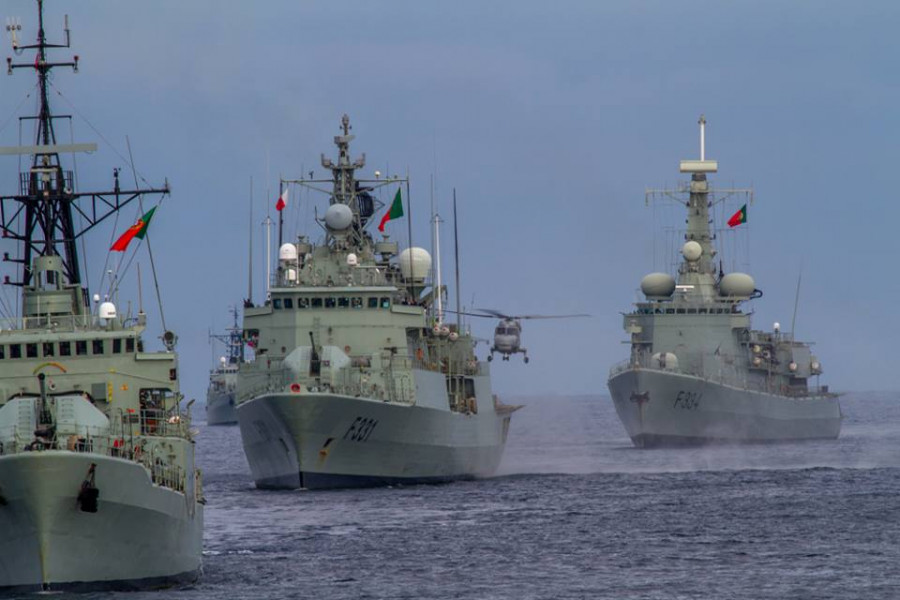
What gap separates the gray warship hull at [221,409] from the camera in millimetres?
173375

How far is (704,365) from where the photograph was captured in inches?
3935

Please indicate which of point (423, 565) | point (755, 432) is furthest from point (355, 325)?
point (755, 432)

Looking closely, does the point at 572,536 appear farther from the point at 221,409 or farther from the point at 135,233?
the point at 221,409

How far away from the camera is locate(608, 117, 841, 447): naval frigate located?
98250 millimetres

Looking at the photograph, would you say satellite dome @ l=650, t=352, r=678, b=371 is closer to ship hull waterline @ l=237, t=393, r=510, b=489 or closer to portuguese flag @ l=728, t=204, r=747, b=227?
portuguese flag @ l=728, t=204, r=747, b=227

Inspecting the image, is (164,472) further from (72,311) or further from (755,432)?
(755,432)

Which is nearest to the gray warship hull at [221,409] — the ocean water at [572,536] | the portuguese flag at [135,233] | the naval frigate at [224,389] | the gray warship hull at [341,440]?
the naval frigate at [224,389]

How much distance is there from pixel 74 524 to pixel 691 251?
71840mm

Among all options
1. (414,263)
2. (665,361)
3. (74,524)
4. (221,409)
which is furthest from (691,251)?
(221,409)

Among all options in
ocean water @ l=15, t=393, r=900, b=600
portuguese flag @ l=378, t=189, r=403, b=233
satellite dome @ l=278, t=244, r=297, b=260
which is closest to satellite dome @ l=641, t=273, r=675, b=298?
ocean water @ l=15, t=393, r=900, b=600

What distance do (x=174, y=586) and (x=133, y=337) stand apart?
5.36 m

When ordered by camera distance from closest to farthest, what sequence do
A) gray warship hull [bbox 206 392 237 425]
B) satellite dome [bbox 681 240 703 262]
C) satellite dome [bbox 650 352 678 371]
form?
satellite dome [bbox 650 352 678 371] → satellite dome [bbox 681 240 703 262] → gray warship hull [bbox 206 392 237 425]

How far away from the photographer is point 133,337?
3991 cm

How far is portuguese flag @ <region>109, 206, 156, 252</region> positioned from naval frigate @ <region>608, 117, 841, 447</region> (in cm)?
5738
